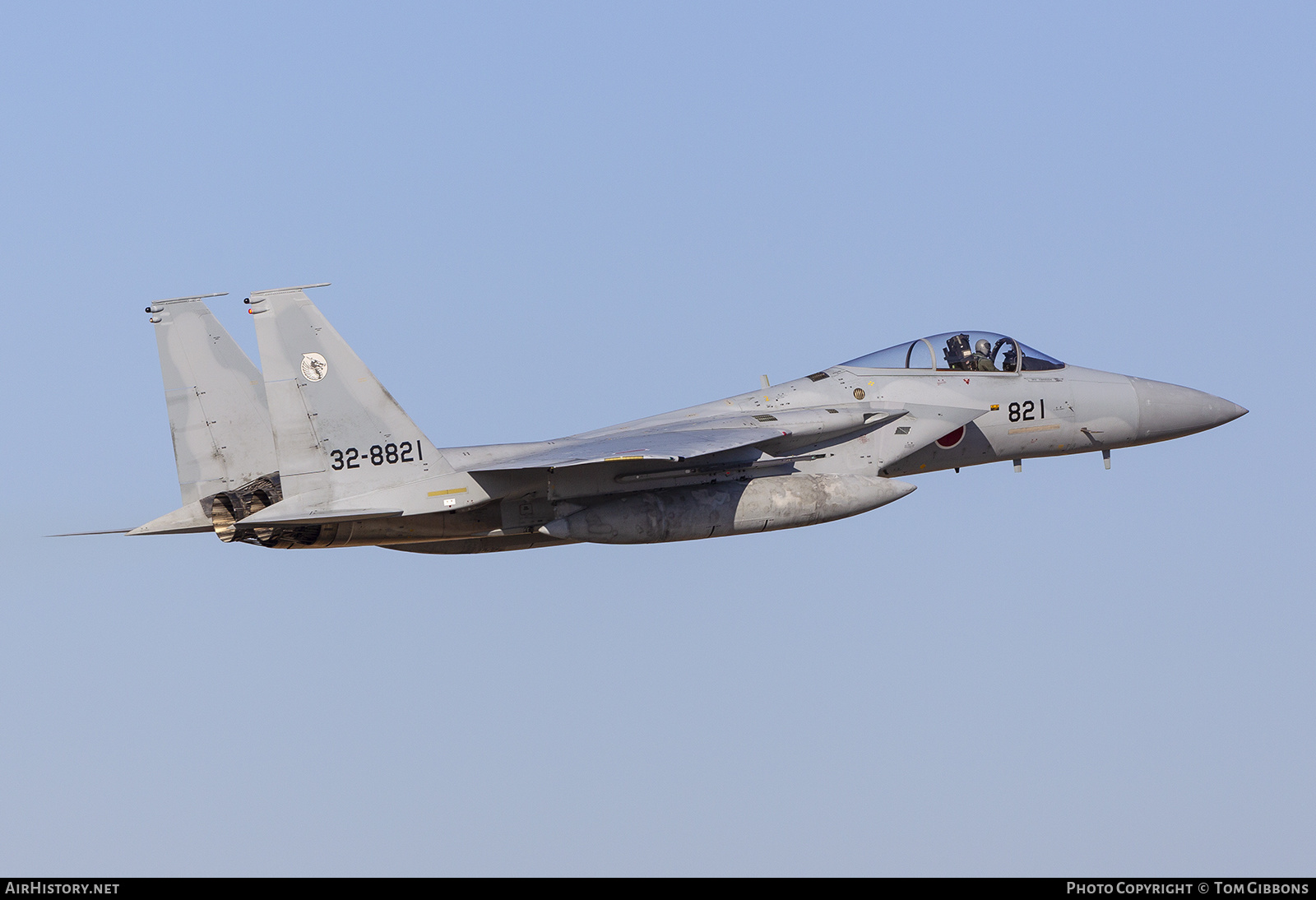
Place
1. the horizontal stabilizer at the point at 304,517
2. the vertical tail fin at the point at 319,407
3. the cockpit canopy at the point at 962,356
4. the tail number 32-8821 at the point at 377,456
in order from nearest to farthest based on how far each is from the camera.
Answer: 1. the horizontal stabilizer at the point at 304,517
2. the vertical tail fin at the point at 319,407
3. the tail number 32-8821 at the point at 377,456
4. the cockpit canopy at the point at 962,356

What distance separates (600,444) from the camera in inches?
807

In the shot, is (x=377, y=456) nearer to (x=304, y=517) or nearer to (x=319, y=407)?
(x=319, y=407)

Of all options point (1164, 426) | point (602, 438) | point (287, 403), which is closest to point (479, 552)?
point (602, 438)

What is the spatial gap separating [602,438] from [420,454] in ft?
8.94

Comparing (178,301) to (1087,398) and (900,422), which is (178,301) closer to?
(900,422)

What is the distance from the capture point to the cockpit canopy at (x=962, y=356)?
76.7ft

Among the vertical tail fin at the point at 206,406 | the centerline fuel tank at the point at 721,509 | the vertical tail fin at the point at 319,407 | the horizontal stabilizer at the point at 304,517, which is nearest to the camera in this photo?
the horizontal stabilizer at the point at 304,517

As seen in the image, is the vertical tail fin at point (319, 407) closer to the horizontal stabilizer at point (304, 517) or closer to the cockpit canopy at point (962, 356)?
the horizontal stabilizer at point (304, 517)

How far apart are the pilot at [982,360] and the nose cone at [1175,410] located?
7.30 feet

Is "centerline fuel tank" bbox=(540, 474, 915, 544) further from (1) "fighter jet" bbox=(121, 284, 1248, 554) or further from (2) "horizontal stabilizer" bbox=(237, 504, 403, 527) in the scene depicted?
(2) "horizontal stabilizer" bbox=(237, 504, 403, 527)

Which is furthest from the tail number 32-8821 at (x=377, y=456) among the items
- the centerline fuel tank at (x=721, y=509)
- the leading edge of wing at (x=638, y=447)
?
the centerline fuel tank at (x=721, y=509)

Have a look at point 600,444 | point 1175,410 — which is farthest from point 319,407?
point 1175,410

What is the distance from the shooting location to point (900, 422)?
74.0 feet

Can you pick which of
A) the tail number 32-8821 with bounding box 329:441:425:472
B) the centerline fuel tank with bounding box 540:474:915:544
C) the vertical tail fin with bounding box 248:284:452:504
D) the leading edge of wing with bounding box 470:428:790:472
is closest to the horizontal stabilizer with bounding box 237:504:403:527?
the vertical tail fin with bounding box 248:284:452:504
